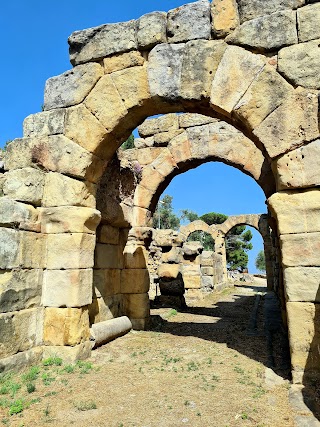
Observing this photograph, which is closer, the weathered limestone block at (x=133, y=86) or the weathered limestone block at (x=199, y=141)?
the weathered limestone block at (x=133, y=86)

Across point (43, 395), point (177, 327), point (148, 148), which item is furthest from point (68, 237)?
point (148, 148)

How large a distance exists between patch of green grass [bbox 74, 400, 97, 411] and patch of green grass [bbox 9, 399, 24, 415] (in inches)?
17.9

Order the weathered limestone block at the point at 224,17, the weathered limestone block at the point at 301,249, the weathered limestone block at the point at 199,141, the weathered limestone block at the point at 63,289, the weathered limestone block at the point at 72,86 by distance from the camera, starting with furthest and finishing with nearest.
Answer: the weathered limestone block at the point at 199,141, the weathered limestone block at the point at 72,86, the weathered limestone block at the point at 63,289, the weathered limestone block at the point at 224,17, the weathered limestone block at the point at 301,249

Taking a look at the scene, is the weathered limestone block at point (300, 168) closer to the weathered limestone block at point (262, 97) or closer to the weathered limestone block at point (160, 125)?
the weathered limestone block at point (262, 97)

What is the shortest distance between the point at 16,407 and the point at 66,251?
188 centimetres

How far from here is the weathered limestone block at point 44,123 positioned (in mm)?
4680

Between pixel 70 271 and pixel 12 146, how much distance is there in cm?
194

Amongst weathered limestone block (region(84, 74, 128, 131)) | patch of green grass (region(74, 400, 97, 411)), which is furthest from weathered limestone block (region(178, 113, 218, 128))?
patch of green grass (region(74, 400, 97, 411))

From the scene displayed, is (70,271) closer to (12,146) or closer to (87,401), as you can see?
(87,401)

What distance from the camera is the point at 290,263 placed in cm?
351

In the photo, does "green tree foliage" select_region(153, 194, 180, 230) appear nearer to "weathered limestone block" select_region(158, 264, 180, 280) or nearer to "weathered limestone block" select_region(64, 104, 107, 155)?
"weathered limestone block" select_region(158, 264, 180, 280)

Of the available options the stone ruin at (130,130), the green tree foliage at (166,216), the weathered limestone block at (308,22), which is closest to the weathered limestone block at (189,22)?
the stone ruin at (130,130)

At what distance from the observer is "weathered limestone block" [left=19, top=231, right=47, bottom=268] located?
4035mm

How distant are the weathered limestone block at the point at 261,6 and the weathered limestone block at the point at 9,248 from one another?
3.74 m
